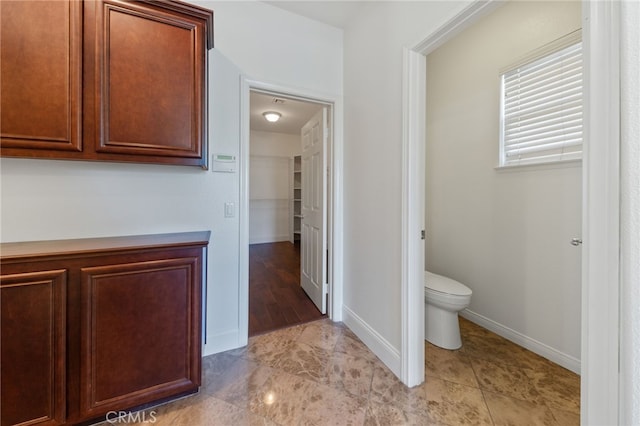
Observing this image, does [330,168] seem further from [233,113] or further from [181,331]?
[181,331]

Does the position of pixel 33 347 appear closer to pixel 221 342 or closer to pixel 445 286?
pixel 221 342

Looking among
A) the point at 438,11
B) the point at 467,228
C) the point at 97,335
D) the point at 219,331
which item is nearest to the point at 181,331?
the point at 97,335

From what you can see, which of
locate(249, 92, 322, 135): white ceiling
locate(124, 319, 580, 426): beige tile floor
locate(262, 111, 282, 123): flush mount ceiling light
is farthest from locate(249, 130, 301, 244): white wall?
locate(124, 319, 580, 426): beige tile floor

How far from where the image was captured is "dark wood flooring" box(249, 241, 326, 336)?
7.50ft

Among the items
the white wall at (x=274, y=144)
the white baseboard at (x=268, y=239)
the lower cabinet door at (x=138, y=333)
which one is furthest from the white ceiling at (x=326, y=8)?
the white baseboard at (x=268, y=239)

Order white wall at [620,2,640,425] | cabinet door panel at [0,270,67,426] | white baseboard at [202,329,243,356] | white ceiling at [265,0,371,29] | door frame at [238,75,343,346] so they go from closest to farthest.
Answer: white wall at [620,2,640,425] → cabinet door panel at [0,270,67,426] → white baseboard at [202,329,243,356] → white ceiling at [265,0,371,29] → door frame at [238,75,343,346]

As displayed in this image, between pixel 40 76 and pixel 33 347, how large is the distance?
1195 mm

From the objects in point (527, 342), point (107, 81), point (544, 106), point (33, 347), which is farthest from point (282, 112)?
point (527, 342)

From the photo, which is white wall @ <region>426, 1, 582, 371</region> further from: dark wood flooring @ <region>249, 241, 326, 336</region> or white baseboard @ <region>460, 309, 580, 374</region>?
dark wood flooring @ <region>249, 241, 326, 336</region>

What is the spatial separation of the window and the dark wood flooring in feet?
7.11

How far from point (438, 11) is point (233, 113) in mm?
1405

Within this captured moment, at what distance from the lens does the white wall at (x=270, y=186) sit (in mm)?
5718

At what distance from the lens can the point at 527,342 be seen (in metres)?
1.85

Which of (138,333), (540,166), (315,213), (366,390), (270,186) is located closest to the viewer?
(138,333)
